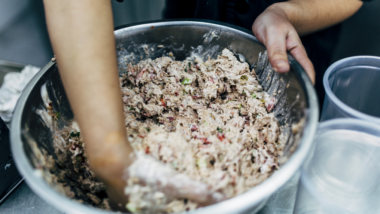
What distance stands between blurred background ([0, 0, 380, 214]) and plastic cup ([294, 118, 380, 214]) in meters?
1.31

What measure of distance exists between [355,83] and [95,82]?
125cm

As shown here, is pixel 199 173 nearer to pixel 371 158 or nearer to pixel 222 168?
pixel 222 168

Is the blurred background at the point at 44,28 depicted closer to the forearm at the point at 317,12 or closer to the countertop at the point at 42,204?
the forearm at the point at 317,12

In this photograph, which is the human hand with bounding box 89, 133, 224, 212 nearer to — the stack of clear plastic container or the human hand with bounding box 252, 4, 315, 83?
the stack of clear plastic container

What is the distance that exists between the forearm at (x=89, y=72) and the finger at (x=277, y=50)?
70 centimetres

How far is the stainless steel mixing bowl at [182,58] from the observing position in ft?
2.25

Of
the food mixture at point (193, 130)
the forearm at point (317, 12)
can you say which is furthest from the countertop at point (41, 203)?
the forearm at point (317, 12)

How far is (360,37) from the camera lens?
1921 mm

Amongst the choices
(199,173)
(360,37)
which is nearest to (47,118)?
(199,173)

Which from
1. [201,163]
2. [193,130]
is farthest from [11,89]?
[201,163]

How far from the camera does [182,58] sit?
5.08 ft

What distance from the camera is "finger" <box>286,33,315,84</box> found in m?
1.09

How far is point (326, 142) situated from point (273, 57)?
1.40 ft

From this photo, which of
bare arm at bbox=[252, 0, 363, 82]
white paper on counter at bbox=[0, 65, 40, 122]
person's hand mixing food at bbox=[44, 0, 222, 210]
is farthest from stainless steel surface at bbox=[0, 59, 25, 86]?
bare arm at bbox=[252, 0, 363, 82]
